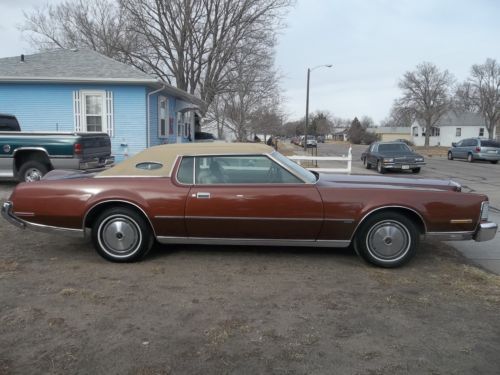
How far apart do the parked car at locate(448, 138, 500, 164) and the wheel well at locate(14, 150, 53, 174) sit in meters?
25.0

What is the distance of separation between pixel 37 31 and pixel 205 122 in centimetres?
1543

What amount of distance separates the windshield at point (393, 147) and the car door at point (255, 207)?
1625cm

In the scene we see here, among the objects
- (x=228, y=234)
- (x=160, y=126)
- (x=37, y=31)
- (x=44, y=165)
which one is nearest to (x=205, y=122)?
(x=37, y=31)

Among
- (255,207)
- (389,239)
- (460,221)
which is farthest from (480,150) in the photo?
(255,207)

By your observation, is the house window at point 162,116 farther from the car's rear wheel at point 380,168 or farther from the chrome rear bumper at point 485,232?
the chrome rear bumper at point 485,232

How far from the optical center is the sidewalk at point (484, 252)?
18.4 ft

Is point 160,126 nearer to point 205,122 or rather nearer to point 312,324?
point 312,324

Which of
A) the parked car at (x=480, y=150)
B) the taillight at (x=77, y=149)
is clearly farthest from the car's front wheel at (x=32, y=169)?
the parked car at (x=480, y=150)

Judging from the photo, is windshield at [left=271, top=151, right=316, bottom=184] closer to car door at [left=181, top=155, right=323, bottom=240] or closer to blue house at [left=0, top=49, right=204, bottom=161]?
car door at [left=181, top=155, right=323, bottom=240]

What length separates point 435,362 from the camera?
3141mm

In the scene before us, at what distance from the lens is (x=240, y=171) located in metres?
5.36

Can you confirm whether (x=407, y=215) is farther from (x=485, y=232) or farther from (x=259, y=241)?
(x=259, y=241)

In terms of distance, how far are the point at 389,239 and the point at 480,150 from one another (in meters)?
25.8

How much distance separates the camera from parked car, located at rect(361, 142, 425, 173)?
19.2 m
